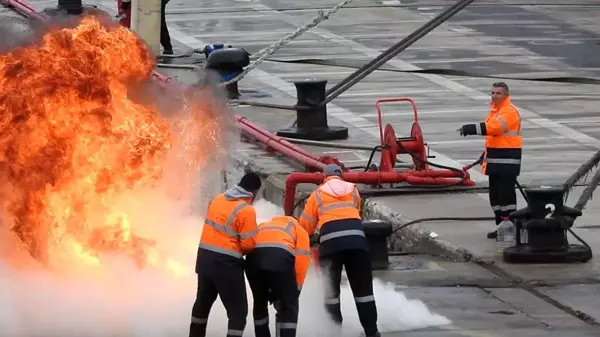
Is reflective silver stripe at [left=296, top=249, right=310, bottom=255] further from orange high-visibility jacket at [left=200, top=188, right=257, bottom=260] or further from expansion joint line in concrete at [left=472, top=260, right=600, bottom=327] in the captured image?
expansion joint line in concrete at [left=472, top=260, right=600, bottom=327]

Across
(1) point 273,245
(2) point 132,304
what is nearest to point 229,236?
(1) point 273,245

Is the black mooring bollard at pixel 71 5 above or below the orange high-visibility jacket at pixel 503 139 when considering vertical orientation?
below

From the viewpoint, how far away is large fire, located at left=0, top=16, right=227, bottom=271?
492 inches

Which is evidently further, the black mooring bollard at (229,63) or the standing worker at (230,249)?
the black mooring bollard at (229,63)

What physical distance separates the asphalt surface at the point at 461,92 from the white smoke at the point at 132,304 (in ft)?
1.81

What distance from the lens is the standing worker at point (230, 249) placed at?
1105cm

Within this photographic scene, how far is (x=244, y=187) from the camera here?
441 inches

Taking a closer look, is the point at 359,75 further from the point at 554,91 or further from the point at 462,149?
the point at 554,91

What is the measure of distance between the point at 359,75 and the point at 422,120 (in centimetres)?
239

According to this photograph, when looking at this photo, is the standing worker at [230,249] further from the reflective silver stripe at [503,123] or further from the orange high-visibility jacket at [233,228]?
the reflective silver stripe at [503,123]

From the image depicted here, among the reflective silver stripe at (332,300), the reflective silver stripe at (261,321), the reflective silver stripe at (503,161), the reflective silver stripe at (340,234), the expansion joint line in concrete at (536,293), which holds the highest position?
the reflective silver stripe at (340,234)

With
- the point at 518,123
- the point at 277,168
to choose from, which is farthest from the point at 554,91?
the point at 518,123

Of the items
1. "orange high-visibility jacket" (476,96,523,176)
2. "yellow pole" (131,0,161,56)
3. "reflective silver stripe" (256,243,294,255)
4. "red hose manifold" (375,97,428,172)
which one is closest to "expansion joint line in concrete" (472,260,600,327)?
"orange high-visibility jacket" (476,96,523,176)

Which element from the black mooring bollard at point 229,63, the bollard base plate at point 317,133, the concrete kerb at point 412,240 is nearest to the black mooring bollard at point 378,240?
the concrete kerb at point 412,240
